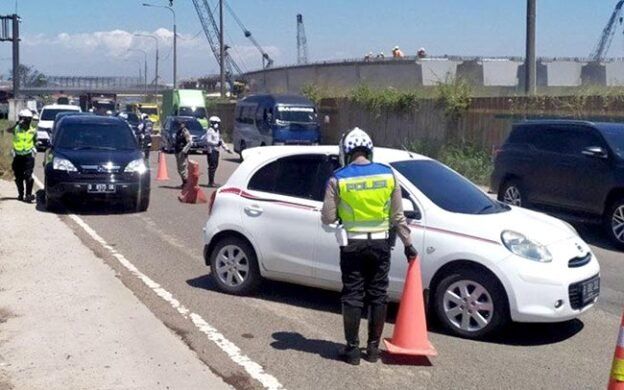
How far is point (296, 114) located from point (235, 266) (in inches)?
964

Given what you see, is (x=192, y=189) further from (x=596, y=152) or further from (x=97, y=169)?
(x=596, y=152)

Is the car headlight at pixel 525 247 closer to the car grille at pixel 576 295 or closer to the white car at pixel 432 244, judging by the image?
the white car at pixel 432 244

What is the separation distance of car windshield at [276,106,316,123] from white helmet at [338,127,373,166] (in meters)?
26.5

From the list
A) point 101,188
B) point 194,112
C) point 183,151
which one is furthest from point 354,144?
point 194,112

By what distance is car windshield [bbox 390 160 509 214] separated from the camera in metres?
8.52

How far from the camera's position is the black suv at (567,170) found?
14.0 meters

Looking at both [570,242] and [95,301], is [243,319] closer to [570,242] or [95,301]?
[95,301]

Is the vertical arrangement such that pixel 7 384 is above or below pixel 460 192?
below

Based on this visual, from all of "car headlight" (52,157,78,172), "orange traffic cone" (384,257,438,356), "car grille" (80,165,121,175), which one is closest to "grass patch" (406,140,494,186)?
"car grille" (80,165,121,175)

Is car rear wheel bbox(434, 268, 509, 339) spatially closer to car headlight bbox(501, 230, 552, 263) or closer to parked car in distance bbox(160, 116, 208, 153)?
car headlight bbox(501, 230, 552, 263)

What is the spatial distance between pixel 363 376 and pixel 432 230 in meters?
1.82

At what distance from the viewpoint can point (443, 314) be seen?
805 cm

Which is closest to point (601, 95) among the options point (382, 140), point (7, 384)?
point (382, 140)

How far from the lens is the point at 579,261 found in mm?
8070
